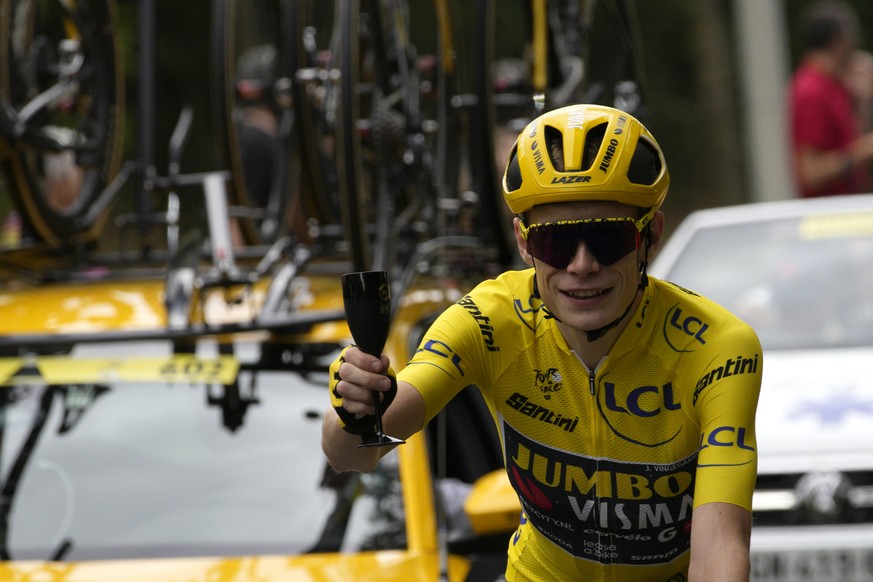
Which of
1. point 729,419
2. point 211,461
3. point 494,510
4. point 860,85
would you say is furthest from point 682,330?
point 860,85

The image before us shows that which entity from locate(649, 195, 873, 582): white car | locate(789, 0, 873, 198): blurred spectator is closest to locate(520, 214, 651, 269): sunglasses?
locate(649, 195, 873, 582): white car

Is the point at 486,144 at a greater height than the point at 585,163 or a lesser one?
lesser

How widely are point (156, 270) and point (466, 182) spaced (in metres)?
1.24

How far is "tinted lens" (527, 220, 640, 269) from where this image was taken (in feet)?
9.72

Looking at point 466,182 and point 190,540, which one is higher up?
point 466,182

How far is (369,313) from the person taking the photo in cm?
273

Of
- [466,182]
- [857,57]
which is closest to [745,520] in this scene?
[466,182]

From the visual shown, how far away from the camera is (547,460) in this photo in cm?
319

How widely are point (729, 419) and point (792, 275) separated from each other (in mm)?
3929

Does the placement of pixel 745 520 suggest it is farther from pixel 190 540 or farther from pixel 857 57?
pixel 857 57

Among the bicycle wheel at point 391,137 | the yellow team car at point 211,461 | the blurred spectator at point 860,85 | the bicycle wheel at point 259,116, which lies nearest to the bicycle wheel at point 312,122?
the bicycle wheel at point 259,116

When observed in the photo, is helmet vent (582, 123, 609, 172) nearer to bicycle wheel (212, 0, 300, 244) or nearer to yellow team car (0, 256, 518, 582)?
yellow team car (0, 256, 518, 582)

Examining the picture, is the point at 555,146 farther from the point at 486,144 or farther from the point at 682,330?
the point at 486,144

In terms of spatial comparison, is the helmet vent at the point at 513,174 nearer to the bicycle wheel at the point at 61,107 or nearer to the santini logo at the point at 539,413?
the santini logo at the point at 539,413
